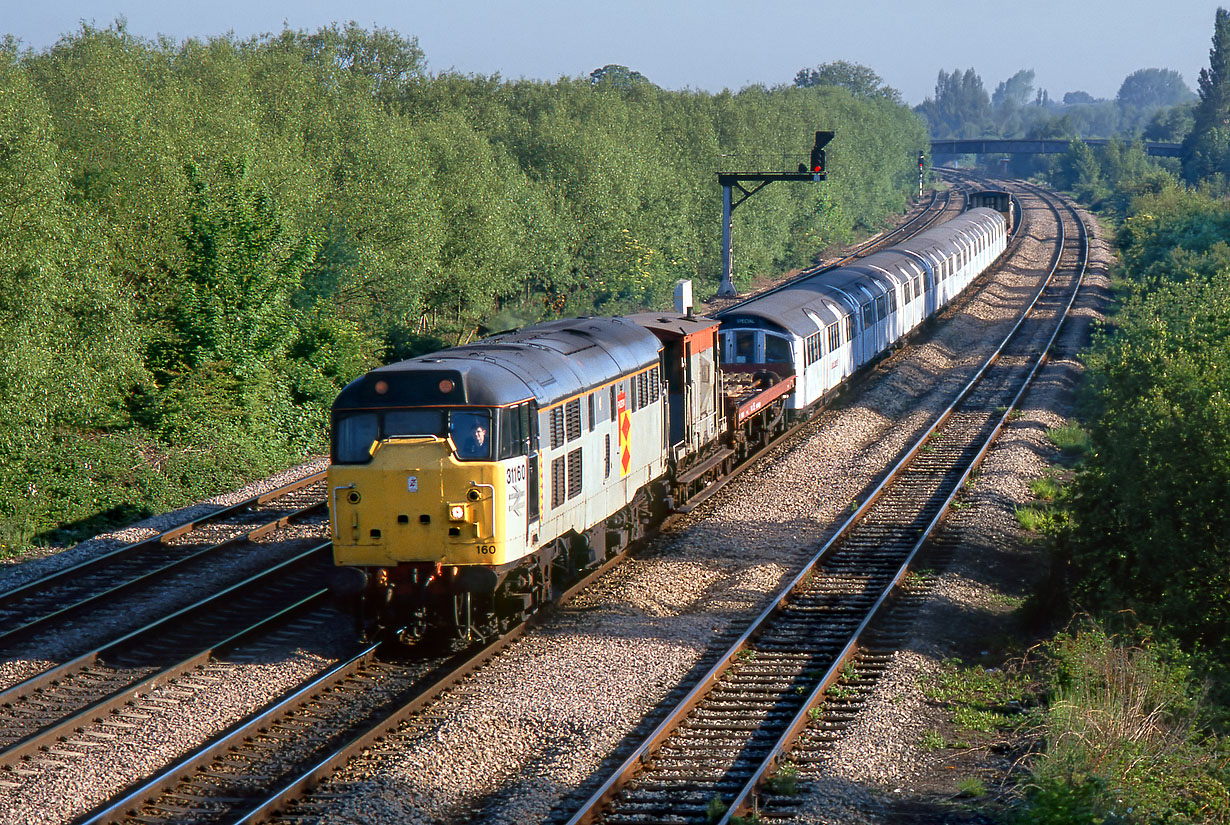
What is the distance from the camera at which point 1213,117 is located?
413 feet

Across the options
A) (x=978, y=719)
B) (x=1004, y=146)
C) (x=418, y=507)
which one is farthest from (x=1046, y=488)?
(x=1004, y=146)

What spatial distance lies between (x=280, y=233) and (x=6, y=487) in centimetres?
944

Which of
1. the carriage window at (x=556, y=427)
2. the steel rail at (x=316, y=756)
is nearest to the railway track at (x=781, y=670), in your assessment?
the steel rail at (x=316, y=756)

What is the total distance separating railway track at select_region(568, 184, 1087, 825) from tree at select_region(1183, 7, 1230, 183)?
355 ft

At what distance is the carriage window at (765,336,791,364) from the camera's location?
28.0 m

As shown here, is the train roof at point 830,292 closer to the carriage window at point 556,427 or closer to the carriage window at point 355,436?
the carriage window at point 556,427

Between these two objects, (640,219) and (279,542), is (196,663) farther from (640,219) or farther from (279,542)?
(640,219)

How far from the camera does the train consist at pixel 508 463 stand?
1406 centimetres

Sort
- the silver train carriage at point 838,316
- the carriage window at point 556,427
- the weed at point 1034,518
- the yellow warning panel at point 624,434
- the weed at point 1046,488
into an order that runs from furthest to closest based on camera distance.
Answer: the silver train carriage at point 838,316
the weed at point 1046,488
the weed at point 1034,518
the yellow warning panel at point 624,434
the carriage window at point 556,427

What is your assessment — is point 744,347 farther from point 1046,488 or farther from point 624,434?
point 624,434

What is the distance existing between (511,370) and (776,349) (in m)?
14.2

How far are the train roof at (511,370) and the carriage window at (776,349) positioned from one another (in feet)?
29.6

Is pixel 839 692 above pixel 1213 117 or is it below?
below

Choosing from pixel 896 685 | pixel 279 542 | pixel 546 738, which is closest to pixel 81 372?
pixel 279 542
